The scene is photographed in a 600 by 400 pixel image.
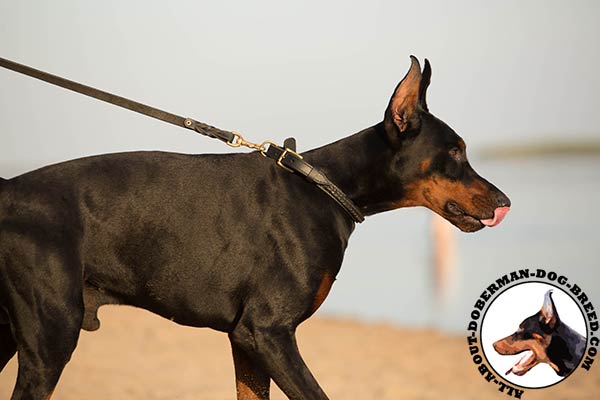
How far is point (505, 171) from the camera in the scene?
97.8ft

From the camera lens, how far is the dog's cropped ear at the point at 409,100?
16.4 ft

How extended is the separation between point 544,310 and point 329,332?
4.21 metres

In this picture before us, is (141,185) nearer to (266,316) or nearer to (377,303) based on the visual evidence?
(266,316)

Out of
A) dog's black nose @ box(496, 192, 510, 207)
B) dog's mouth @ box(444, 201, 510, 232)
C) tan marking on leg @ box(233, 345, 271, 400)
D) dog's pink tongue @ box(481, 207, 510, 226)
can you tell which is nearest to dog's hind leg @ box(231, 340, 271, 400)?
tan marking on leg @ box(233, 345, 271, 400)

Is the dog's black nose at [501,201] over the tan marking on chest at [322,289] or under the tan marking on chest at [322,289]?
over

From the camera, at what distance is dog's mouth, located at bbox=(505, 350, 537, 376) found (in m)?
6.00

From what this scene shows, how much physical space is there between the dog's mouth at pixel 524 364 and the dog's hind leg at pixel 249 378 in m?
1.66

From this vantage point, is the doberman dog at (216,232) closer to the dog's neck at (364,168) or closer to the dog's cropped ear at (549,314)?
the dog's neck at (364,168)

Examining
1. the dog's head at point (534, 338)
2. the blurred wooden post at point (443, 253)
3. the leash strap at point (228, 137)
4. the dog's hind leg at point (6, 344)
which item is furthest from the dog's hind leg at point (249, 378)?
the blurred wooden post at point (443, 253)

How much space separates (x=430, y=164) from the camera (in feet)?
16.8

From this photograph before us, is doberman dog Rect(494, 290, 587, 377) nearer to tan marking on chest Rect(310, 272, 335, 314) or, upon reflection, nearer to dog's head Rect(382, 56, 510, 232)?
dog's head Rect(382, 56, 510, 232)

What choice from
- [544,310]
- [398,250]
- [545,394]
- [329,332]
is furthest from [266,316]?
[398,250]

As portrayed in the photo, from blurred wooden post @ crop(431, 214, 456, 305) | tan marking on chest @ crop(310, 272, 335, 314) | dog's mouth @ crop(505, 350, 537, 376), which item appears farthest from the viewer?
blurred wooden post @ crop(431, 214, 456, 305)

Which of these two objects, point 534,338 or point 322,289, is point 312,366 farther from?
point 322,289
